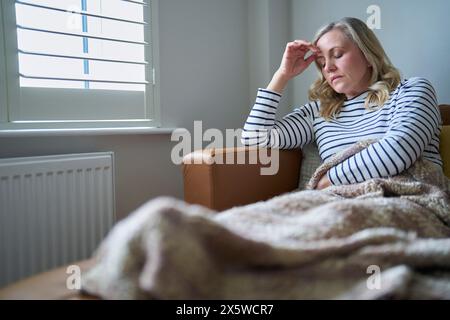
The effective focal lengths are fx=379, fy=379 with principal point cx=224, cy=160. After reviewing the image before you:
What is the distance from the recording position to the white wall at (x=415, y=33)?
1.35 metres

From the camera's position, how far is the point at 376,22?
1496 mm

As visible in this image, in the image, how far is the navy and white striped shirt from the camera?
2.96 ft

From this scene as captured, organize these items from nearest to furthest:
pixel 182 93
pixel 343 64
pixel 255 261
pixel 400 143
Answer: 1. pixel 255 261
2. pixel 400 143
3. pixel 343 64
4. pixel 182 93

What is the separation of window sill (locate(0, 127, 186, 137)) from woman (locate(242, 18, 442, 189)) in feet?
1.21

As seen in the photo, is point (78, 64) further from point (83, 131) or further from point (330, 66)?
point (330, 66)

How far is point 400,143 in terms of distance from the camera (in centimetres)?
89

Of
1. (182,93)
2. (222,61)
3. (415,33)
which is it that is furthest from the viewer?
(222,61)

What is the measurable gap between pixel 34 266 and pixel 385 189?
969mm

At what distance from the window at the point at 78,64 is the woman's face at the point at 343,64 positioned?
65 centimetres

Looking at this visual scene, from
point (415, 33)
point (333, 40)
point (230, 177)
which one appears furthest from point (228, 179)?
point (415, 33)

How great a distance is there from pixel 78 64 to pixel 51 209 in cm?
48

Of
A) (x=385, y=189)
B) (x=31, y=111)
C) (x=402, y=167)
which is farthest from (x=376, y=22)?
(x=31, y=111)

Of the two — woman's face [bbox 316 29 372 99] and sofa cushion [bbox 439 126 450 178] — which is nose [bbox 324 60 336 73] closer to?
woman's face [bbox 316 29 372 99]

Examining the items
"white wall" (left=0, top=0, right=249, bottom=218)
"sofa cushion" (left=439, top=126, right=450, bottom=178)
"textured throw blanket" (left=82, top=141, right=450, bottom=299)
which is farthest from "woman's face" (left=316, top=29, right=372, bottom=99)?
"textured throw blanket" (left=82, top=141, right=450, bottom=299)
